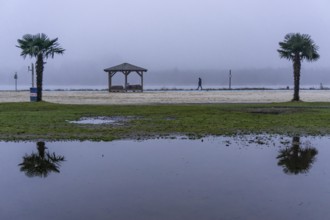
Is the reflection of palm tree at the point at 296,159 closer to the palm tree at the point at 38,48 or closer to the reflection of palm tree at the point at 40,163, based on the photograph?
the reflection of palm tree at the point at 40,163

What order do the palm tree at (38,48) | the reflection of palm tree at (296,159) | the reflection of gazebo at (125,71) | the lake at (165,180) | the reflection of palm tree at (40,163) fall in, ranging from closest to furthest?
the lake at (165,180)
the reflection of palm tree at (40,163)
the reflection of palm tree at (296,159)
the palm tree at (38,48)
the reflection of gazebo at (125,71)

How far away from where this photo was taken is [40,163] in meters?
11.0

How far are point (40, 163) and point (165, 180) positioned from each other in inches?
136

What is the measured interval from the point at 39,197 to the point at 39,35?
31985 mm

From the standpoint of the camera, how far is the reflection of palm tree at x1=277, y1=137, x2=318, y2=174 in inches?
404

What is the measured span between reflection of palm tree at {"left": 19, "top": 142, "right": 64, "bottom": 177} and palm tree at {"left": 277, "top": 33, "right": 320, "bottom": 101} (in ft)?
97.7

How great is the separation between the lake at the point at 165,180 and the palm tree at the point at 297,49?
83.4 feet

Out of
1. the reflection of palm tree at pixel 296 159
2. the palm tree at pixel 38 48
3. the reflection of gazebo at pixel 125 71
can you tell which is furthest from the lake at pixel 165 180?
the reflection of gazebo at pixel 125 71

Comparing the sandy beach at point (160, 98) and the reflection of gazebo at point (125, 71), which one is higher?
the reflection of gazebo at point (125, 71)

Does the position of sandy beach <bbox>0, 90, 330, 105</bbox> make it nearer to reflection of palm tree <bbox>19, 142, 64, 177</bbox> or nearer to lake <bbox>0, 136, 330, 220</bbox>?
lake <bbox>0, 136, 330, 220</bbox>

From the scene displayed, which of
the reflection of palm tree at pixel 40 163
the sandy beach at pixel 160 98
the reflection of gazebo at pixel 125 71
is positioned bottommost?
the reflection of palm tree at pixel 40 163

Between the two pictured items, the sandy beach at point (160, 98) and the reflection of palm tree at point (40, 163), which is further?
the sandy beach at point (160, 98)

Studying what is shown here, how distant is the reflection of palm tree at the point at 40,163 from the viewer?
10.1 meters

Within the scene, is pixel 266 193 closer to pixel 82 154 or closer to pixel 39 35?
pixel 82 154
